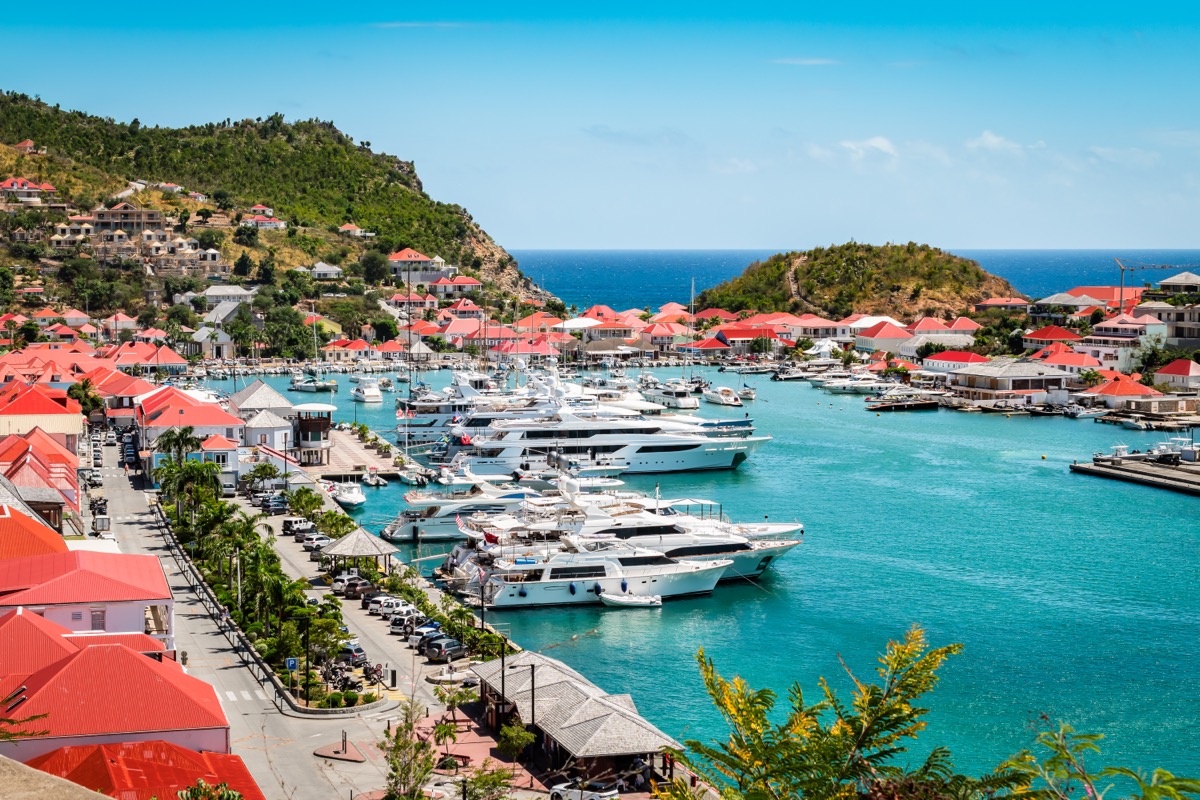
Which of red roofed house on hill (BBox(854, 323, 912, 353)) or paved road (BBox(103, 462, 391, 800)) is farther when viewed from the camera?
red roofed house on hill (BBox(854, 323, 912, 353))

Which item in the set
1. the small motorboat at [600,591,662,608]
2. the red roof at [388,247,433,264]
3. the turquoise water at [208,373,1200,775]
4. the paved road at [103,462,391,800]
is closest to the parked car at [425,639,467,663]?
the turquoise water at [208,373,1200,775]

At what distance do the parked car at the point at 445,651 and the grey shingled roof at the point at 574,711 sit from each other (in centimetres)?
326

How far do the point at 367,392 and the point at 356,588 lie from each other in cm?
5084

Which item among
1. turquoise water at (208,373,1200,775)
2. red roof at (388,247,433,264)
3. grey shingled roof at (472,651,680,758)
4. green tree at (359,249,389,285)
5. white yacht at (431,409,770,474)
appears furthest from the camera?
red roof at (388,247,433,264)

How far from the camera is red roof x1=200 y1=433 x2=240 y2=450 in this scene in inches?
2143

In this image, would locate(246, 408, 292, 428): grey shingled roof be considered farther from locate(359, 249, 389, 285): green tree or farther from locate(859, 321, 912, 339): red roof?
locate(359, 249, 389, 285): green tree

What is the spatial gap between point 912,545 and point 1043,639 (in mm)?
11552

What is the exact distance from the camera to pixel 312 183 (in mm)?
155125

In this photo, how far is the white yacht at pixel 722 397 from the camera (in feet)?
284

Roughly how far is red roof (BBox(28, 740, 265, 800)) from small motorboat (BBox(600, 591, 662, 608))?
61.8ft

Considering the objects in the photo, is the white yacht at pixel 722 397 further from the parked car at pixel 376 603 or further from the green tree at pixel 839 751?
the green tree at pixel 839 751

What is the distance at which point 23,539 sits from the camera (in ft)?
104

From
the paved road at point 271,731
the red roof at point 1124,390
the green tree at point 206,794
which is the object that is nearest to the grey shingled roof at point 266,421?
the paved road at point 271,731

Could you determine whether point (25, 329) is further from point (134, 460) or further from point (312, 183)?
point (312, 183)
